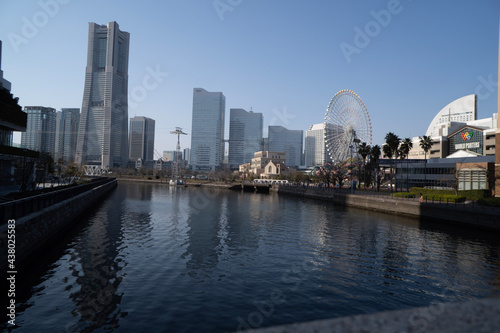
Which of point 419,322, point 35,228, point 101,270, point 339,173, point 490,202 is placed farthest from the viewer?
point 339,173

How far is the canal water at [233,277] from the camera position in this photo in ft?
45.9

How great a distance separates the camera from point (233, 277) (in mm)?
19250

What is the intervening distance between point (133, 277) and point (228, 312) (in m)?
7.41

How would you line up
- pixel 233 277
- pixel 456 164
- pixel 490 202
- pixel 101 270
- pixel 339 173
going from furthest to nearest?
pixel 339 173 < pixel 456 164 < pixel 490 202 < pixel 101 270 < pixel 233 277

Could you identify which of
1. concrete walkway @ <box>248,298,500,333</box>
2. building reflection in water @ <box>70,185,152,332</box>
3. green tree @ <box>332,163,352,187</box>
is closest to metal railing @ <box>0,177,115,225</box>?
building reflection in water @ <box>70,185,152,332</box>

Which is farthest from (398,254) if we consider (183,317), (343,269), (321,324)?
(321,324)

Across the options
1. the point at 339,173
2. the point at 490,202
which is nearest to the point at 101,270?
the point at 490,202

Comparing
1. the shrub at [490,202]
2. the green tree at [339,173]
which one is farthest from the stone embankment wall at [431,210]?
the green tree at [339,173]

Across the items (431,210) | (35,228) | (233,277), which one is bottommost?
(233,277)

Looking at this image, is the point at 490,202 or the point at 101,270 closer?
the point at 101,270

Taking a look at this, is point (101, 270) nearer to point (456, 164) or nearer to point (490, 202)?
point (490, 202)

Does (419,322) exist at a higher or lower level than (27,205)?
higher

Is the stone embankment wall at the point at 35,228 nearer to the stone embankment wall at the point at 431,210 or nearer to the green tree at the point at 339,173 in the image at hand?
the stone embankment wall at the point at 431,210

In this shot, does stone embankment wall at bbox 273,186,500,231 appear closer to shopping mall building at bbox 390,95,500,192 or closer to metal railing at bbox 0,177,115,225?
shopping mall building at bbox 390,95,500,192
